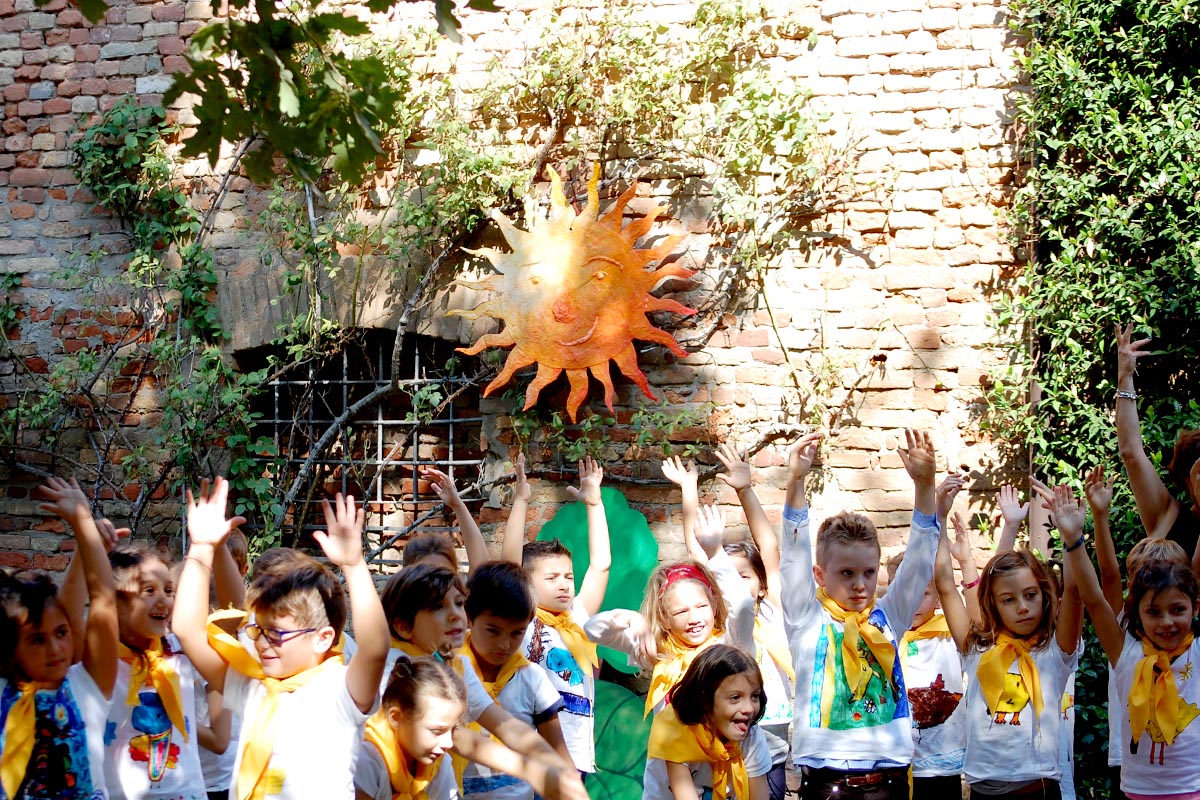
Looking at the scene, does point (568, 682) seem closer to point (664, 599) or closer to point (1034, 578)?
point (664, 599)

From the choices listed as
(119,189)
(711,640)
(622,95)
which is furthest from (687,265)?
(119,189)

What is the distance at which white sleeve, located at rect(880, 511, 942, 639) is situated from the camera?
343cm

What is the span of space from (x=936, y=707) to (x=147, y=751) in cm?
254

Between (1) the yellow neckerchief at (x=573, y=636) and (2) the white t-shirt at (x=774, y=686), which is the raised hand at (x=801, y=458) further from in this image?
(1) the yellow neckerchief at (x=573, y=636)

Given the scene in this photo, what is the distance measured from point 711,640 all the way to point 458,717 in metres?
1.16

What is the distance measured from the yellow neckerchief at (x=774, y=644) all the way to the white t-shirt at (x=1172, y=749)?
1.07 meters

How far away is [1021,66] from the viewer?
5.24m

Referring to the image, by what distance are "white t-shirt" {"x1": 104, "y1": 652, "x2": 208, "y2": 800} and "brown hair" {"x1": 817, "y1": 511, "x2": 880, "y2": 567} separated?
1884 millimetres

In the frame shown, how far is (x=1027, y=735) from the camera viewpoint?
3.58 metres

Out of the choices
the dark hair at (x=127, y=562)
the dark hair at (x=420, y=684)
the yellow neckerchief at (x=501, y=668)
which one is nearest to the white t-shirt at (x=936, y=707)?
the yellow neckerchief at (x=501, y=668)

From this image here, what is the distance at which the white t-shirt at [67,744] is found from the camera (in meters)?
2.80

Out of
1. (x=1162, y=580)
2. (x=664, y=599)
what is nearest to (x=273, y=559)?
(x=664, y=599)

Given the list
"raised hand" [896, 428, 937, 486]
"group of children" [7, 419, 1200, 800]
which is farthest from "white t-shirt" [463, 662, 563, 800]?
"raised hand" [896, 428, 937, 486]

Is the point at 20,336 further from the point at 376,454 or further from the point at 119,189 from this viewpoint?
the point at 376,454
